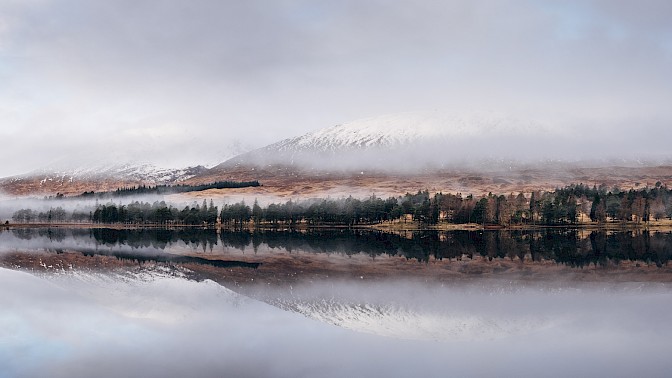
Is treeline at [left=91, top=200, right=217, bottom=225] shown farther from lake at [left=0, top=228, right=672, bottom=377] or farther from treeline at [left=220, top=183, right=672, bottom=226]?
lake at [left=0, top=228, right=672, bottom=377]

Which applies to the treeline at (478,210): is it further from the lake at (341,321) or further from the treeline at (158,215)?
the lake at (341,321)

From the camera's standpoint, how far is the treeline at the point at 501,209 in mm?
122188

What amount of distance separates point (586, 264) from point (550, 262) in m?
3.11

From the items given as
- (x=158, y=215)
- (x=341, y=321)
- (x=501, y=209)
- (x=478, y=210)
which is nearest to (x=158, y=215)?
(x=158, y=215)

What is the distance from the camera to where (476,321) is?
24406 millimetres

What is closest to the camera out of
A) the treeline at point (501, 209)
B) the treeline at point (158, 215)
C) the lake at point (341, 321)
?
the lake at point (341, 321)

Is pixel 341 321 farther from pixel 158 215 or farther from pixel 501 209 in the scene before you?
pixel 158 215

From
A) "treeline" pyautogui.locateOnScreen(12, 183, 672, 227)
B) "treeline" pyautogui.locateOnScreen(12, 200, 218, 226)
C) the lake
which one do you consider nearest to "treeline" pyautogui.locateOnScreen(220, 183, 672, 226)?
"treeline" pyautogui.locateOnScreen(12, 183, 672, 227)

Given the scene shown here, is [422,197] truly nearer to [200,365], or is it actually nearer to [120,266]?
[120,266]

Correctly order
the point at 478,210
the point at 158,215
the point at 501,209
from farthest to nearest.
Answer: the point at 158,215 < the point at 478,210 < the point at 501,209

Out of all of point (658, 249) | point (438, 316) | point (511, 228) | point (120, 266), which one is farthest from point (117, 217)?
point (438, 316)

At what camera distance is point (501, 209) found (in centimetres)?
12169

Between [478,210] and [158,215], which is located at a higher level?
[158,215]

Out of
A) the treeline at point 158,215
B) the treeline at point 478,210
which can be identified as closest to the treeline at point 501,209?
the treeline at point 478,210
